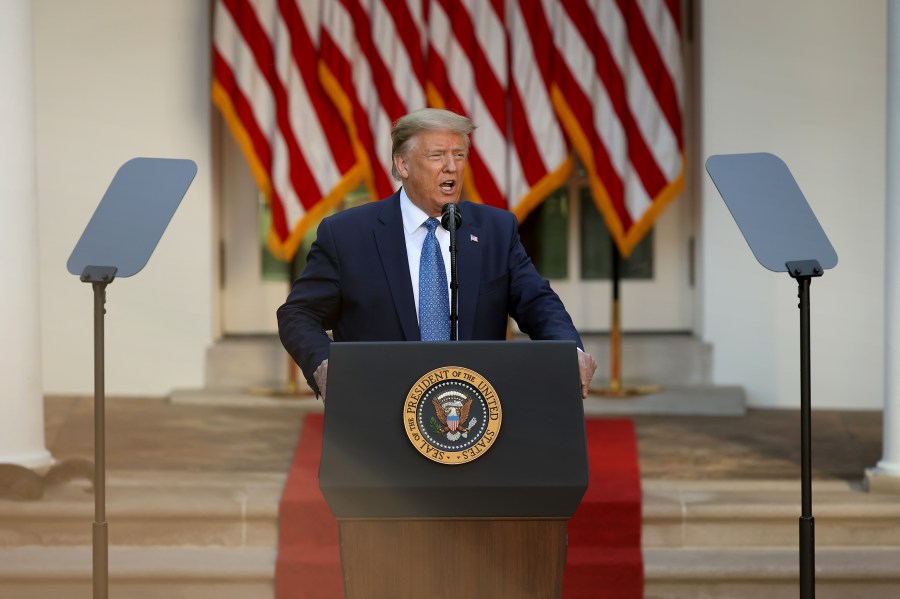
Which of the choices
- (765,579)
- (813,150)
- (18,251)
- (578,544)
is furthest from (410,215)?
(813,150)

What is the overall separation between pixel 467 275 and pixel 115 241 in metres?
0.92

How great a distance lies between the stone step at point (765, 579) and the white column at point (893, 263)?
25.5 inches

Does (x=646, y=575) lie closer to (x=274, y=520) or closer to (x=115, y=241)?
(x=274, y=520)

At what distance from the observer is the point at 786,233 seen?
345 cm

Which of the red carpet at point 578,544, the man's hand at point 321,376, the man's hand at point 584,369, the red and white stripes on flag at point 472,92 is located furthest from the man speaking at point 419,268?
the red and white stripes on flag at point 472,92

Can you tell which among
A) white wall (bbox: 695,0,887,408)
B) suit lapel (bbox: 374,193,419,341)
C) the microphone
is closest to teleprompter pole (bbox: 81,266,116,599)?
suit lapel (bbox: 374,193,419,341)

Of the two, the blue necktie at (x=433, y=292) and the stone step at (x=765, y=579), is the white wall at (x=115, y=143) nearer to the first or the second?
the stone step at (x=765, y=579)

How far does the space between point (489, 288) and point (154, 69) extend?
4.44 metres

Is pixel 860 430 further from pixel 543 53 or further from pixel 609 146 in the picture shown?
pixel 543 53

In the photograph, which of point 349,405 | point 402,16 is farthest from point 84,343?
point 349,405

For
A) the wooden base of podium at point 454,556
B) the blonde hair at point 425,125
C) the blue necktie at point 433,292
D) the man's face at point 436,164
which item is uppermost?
the blonde hair at point 425,125

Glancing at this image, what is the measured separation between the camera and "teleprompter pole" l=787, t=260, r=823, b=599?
333 centimetres

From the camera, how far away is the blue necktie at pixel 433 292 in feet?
10.5

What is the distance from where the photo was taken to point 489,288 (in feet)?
10.6
